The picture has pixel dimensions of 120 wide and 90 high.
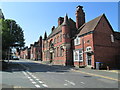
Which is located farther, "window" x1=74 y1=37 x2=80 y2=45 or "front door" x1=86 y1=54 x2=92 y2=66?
"window" x1=74 y1=37 x2=80 y2=45

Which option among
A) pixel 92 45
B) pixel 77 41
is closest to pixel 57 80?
pixel 92 45

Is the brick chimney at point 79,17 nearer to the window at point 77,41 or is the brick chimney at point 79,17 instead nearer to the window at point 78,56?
the window at point 77,41

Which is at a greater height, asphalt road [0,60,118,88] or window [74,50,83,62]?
window [74,50,83,62]

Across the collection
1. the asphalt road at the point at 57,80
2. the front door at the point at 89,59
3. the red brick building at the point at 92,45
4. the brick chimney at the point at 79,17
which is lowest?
the asphalt road at the point at 57,80

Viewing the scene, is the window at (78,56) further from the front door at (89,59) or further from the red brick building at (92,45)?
the front door at (89,59)

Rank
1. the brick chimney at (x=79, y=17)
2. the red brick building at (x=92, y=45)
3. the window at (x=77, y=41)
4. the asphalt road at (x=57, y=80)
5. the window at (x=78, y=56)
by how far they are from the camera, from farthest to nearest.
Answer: the brick chimney at (x=79, y=17)
the window at (x=77, y=41)
the window at (x=78, y=56)
the red brick building at (x=92, y=45)
the asphalt road at (x=57, y=80)

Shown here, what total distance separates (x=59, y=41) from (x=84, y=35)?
1016 centimetres

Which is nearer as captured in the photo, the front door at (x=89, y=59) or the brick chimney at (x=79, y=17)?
the front door at (x=89, y=59)

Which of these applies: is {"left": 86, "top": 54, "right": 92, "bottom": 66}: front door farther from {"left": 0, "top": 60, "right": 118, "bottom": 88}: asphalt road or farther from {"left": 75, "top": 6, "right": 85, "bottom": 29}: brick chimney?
{"left": 75, "top": 6, "right": 85, "bottom": 29}: brick chimney

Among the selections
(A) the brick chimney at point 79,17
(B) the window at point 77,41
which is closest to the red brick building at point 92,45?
(B) the window at point 77,41

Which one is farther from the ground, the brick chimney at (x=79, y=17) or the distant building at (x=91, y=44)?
the brick chimney at (x=79, y=17)

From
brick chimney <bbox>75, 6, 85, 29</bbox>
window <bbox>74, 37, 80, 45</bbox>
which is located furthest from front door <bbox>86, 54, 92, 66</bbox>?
brick chimney <bbox>75, 6, 85, 29</bbox>

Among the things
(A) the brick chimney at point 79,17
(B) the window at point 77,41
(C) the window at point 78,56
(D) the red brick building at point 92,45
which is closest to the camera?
(D) the red brick building at point 92,45

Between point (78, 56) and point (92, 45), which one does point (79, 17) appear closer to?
point (78, 56)
